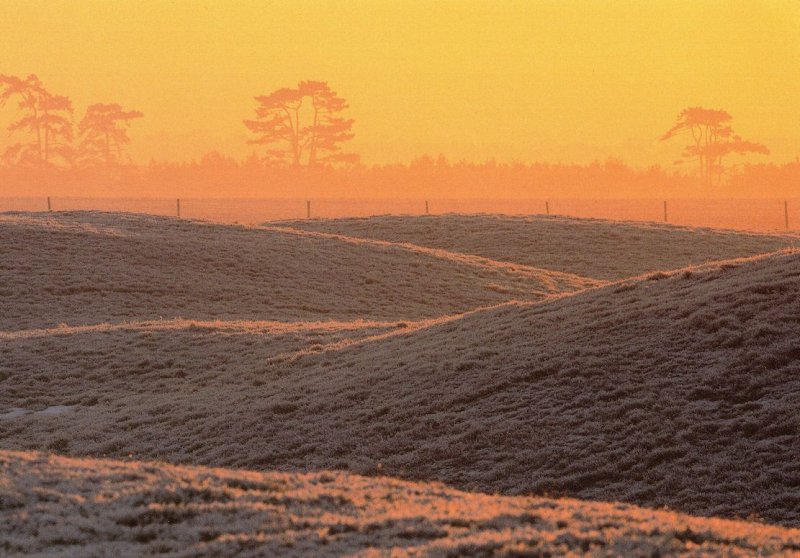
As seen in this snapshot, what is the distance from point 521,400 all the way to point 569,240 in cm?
3495

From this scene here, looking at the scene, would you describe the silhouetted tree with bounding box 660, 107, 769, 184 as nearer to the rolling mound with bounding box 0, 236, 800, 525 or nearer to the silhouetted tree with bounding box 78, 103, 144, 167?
the silhouetted tree with bounding box 78, 103, 144, 167

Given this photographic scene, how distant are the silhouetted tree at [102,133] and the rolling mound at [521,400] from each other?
119402mm

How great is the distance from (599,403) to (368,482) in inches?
179

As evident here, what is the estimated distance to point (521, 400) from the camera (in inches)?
590

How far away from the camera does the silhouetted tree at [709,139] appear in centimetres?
12475

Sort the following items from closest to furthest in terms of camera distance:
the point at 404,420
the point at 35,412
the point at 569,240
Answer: the point at 404,420, the point at 35,412, the point at 569,240

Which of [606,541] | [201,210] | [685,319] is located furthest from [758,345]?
[201,210]

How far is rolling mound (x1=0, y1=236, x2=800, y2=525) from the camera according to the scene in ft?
41.1

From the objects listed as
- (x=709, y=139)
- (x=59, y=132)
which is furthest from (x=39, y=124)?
(x=709, y=139)

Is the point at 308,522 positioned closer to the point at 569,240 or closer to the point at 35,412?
the point at 35,412

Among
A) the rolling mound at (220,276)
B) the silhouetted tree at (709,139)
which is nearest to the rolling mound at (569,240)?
the rolling mound at (220,276)

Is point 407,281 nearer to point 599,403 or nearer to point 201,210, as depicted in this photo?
point 599,403

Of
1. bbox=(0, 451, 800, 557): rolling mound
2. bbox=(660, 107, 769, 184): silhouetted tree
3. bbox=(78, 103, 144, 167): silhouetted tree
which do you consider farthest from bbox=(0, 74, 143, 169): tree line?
bbox=(0, 451, 800, 557): rolling mound

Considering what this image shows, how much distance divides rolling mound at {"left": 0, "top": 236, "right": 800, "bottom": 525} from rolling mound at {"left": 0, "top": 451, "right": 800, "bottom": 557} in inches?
105
